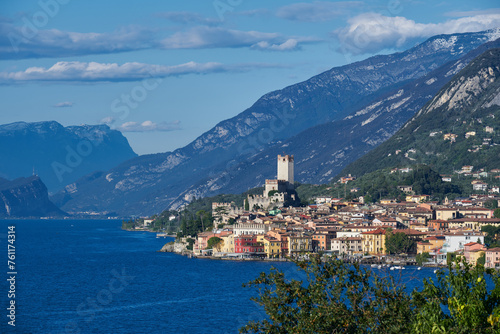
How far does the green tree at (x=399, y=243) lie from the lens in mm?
78125

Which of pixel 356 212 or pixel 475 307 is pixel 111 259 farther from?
pixel 475 307

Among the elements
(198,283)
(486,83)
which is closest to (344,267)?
(198,283)

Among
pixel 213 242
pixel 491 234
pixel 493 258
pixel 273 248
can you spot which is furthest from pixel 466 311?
pixel 213 242

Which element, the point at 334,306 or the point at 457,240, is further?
the point at 457,240

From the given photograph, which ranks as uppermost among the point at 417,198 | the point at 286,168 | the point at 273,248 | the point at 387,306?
the point at 286,168

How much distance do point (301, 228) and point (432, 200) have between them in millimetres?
29435

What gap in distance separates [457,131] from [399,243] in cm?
7716

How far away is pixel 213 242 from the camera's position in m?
89.6

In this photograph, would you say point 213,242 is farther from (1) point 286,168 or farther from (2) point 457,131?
(2) point 457,131

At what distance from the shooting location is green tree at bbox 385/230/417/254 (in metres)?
78.1

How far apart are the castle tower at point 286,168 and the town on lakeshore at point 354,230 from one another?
0.83 feet

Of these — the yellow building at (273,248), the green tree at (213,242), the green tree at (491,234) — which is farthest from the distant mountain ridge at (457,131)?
the yellow building at (273,248)

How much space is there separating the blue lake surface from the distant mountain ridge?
62913mm

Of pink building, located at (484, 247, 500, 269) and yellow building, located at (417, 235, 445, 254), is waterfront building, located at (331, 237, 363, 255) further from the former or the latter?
pink building, located at (484, 247, 500, 269)
